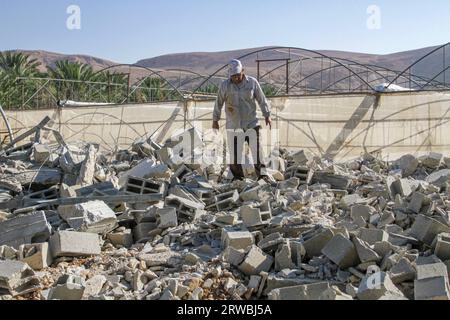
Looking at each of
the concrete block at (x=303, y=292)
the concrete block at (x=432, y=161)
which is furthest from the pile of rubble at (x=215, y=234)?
the concrete block at (x=432, y=161)

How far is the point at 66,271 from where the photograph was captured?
4984 mm

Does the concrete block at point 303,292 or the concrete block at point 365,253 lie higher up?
the concrete block at point 365,253

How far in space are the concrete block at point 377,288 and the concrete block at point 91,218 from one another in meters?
2.91

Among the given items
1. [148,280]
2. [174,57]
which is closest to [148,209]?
[148,280]

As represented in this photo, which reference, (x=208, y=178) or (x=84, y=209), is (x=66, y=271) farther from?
(x=208, y=178)

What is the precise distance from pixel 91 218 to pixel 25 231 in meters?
0.67

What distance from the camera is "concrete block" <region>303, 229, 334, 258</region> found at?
4938 millimetres

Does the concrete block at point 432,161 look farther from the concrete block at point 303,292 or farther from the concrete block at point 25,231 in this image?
the concrete block at point 25,231

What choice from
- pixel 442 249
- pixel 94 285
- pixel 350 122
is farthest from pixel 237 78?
pixel 350 122

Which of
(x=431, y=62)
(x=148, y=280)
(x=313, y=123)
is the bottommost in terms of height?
(x=148, y=280)

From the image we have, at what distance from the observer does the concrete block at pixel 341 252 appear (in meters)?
4.65

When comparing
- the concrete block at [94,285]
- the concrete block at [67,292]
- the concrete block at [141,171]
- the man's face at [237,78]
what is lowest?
the concrete block at [94,285]

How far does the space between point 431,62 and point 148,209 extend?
8250 centimetres

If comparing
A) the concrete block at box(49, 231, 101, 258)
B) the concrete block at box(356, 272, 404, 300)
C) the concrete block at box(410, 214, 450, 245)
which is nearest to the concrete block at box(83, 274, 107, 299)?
the concrete block at box(49, 231, 101, 258)
